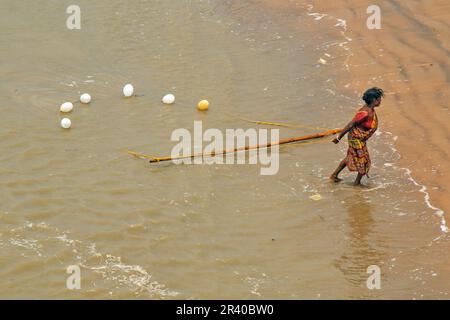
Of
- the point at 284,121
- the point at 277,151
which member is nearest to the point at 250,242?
the point at 277,151

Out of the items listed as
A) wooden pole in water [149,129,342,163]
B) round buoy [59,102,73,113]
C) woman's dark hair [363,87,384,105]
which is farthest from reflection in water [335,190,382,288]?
round buoy [59,102,73,113]

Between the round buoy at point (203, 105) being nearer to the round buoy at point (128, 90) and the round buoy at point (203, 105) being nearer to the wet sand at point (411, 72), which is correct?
the round buoy at point (128, 90)

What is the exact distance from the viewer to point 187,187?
879cm

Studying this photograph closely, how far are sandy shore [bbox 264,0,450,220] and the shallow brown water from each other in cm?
26

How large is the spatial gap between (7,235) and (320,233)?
124 inches

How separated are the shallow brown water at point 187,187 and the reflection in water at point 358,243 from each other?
0.06 feet

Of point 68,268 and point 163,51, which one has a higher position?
point 163,51

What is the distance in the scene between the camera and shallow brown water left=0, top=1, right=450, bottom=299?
7184 mm

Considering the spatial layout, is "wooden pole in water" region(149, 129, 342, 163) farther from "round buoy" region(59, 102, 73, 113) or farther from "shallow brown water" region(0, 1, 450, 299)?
"round buoy" region(59, 102, 73, 113)

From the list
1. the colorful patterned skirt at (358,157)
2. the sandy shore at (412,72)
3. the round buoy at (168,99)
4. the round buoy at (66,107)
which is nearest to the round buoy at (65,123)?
the round buoy at (66,107)

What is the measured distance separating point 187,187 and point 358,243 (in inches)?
83.7

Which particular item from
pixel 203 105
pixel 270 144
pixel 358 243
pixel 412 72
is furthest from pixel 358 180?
pixel 412 72
